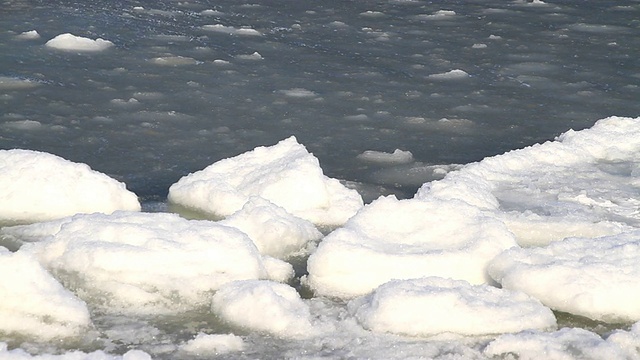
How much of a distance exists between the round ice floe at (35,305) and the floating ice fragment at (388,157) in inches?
107

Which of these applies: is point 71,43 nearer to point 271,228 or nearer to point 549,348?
point 271,228

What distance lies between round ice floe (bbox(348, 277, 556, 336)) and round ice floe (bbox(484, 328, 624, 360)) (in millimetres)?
142

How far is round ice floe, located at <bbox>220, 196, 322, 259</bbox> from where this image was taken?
13.7 ft

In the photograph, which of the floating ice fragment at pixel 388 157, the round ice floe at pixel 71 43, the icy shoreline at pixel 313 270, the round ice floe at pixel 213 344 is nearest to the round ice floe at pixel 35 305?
the icy shoreline at pixel 313 270

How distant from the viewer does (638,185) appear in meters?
5.24

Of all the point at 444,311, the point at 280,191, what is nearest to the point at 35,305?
the point at 444,311

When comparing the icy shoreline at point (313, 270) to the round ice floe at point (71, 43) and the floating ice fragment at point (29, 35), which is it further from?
the floating ice fragment at point (29, 35)

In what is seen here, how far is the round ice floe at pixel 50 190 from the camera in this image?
14.5 ft

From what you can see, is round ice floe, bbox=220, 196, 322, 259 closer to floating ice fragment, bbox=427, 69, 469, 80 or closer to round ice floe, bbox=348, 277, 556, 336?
round ice floe, bbox=348, 277, 556, 336

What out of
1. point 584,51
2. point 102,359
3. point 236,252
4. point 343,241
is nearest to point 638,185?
point 343,241

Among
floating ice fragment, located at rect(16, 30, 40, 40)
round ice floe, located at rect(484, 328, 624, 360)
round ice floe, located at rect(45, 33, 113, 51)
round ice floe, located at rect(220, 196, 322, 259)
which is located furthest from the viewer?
floating ice fragment, located at rect(16, 30, 40, 40)

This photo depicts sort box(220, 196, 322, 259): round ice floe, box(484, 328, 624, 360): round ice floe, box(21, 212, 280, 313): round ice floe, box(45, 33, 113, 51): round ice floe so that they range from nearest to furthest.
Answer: box(484, 328, 624, 360): round ice floe
box(21, 212, 280, 313): round ice floe
box(220, 196, 322, 259): round ice floe
box(45, 33, 113, 51): round ice floe

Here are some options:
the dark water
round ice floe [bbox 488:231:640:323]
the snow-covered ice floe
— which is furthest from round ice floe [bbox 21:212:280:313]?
the dark water

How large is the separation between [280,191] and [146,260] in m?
1.11
